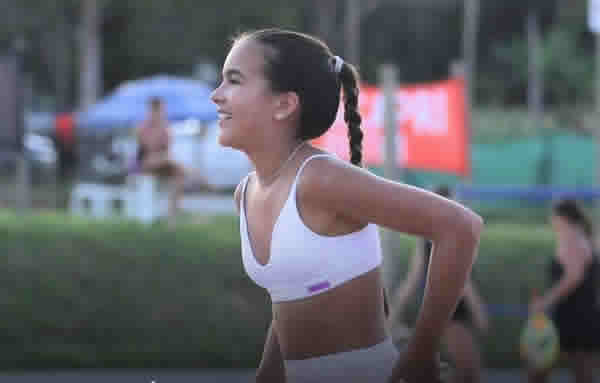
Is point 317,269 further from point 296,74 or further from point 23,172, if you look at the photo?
point 23,172

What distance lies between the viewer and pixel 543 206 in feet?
73.6

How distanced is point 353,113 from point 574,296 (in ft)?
15.0

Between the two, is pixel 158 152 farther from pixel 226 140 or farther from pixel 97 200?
pixel 226 140

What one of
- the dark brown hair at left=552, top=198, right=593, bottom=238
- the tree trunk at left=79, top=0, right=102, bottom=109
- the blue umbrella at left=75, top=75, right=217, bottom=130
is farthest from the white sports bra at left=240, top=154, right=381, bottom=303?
the tree trunk at left=79, top=0, right=102, bottom=109

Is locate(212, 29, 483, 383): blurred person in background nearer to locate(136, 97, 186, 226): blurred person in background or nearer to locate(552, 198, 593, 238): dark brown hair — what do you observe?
locate(552, 198, 593, 238): dark brown hair

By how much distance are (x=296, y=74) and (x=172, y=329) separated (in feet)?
24.3

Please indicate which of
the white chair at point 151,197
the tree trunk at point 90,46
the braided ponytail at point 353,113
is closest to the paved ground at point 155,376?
the white chair at point 151,197

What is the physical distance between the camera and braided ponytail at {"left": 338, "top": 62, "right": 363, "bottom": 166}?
10.4 feet

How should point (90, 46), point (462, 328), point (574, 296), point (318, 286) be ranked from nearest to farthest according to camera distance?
point (318, 286), point (574, 296), point (462, 328), point (90, 46)

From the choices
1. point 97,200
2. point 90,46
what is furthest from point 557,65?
point 97,200

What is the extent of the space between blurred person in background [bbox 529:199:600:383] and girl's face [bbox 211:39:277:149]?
4593mm

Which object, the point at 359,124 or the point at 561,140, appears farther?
the point at 561,140

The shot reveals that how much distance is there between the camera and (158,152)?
15.0 m

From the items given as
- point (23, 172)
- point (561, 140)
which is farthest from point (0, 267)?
point (561, 140)
